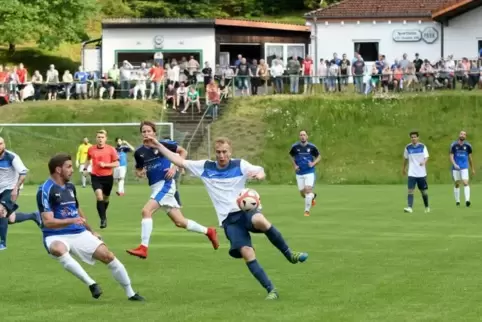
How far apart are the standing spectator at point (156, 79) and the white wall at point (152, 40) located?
7.51 metres

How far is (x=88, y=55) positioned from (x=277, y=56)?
9.59m

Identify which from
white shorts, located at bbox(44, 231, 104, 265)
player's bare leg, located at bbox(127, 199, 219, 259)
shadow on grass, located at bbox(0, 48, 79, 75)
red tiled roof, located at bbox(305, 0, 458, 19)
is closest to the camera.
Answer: white shorts, located at bbox(44, 231, 104, 265)

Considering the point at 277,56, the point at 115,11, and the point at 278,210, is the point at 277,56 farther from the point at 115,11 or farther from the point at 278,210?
the point at 278,210

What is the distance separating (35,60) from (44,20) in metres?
3.34

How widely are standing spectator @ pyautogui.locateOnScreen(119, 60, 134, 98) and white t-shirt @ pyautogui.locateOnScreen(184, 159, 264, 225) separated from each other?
36.7 meters

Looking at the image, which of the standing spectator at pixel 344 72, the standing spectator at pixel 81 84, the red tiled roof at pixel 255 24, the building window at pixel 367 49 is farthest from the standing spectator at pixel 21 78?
the building window at pixel 367 49

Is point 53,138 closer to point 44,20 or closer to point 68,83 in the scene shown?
point 68,83

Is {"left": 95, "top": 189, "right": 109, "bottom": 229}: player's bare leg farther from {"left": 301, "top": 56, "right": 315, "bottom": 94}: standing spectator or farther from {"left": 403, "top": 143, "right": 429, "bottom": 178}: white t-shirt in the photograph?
{"left": 301, "top": 56, "right": 315, "bottom": 94}: standing spectator

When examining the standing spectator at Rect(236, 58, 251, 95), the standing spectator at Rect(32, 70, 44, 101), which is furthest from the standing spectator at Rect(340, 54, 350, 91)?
the standing spectator at Rect(32, 70, 44, 101)

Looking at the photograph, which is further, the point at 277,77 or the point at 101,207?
the point at 277,77

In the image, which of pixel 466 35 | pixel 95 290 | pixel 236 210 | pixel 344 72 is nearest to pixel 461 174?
pixel 236 210

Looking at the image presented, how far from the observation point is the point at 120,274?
12320 mm

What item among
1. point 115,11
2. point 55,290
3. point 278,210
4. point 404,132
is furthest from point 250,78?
point 55,290

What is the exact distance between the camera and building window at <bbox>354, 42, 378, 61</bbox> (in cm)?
5700
